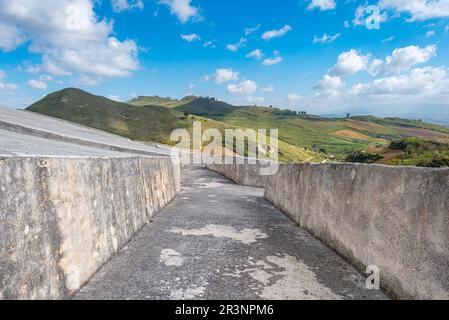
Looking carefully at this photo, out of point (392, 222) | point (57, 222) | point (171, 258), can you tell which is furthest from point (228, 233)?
point (57, 222)

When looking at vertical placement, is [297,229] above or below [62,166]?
below

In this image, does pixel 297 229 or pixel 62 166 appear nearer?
pixel 62 166

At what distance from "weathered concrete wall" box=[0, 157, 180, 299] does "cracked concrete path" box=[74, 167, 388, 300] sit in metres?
0.40

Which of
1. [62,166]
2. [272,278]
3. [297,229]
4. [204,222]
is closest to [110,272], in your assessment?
[62,166]

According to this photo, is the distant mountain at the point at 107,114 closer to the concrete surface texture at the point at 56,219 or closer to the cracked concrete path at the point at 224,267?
the cracked concrete path at the point at 224,267

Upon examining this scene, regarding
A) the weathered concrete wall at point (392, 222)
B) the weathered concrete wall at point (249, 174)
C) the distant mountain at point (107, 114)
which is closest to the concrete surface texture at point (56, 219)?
the weathered concrete wall at point (392, 222)

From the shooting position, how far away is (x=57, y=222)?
3523 mm

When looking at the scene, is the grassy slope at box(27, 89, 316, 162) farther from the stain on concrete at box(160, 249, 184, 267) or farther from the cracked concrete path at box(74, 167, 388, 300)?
the stain on concrete at box(160, 249, 184, 267)

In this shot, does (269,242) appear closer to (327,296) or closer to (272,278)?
(272,278)

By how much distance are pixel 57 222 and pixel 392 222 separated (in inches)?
157

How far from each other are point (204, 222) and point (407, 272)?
498 cm

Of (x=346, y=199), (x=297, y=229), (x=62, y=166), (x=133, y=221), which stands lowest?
(x=297, y=229)

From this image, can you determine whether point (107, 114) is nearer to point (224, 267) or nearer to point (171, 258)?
point (171, 258)
